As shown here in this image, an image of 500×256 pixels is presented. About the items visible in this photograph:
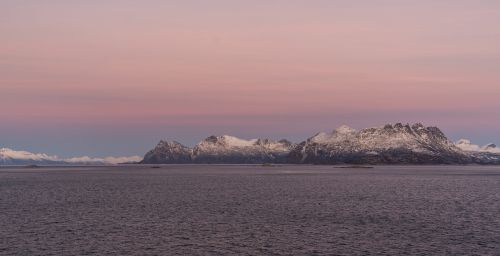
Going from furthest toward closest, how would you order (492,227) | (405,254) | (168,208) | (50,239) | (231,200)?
(231,200), (168,208), (492,227), (50,239), (405,254)

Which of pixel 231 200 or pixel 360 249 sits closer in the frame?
pixel 360 249

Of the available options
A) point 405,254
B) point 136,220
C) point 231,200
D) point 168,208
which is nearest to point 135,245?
point 136,220

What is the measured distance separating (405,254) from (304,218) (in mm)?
33216

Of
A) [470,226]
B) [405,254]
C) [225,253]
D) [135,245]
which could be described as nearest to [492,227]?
[470,226]

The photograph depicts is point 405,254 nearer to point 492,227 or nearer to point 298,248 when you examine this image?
point 298,248

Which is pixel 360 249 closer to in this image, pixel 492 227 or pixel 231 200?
pixel 492 227

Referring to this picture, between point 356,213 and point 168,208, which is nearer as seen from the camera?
point 356,213

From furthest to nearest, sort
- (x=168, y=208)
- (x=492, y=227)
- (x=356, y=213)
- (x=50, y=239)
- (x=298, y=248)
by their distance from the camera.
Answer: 1. (x=168, y=208)
2. (x=356, y=213)
3. (x=492, y=227)
4. (x=50, y=239)
5. (x=298, y=248)

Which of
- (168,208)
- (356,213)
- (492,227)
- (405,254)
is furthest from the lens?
(168,208)

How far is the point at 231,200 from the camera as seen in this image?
130250 millimetres

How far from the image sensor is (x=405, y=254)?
60.7 m

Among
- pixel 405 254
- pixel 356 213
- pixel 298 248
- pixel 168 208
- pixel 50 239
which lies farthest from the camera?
pixel 168 208

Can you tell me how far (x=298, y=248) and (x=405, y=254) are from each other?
11.3 m

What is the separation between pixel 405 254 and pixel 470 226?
82.9 feet
